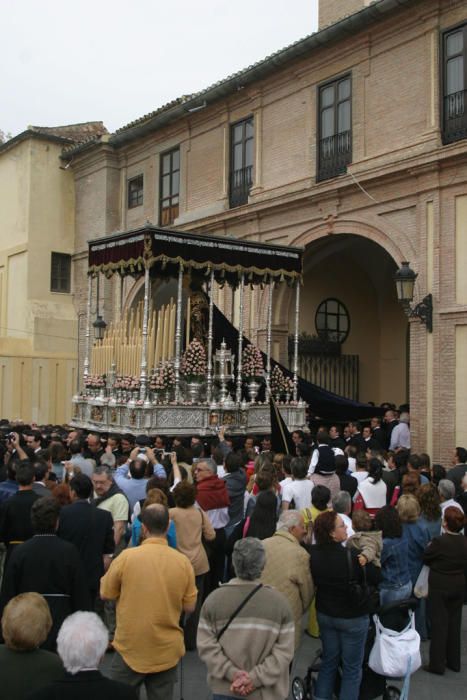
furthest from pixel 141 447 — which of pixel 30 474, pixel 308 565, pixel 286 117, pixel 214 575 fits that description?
pixel 286 117

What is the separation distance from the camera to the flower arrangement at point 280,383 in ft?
56.7

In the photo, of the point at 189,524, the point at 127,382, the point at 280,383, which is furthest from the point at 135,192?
the point at 189,524

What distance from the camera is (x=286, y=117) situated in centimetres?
1977

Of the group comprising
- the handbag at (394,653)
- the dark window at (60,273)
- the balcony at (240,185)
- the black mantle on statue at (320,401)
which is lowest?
the handbag at (394,653)

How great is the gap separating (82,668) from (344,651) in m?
2.51

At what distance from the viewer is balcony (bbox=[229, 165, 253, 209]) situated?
21078mm

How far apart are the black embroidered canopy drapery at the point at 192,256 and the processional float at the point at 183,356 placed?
20 millimetres

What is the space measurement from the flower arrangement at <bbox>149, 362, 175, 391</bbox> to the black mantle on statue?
2465 millimetres

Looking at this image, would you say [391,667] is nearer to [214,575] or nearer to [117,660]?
[117,660]

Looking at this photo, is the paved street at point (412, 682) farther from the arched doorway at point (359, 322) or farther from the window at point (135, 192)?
the window at point (135, 192)

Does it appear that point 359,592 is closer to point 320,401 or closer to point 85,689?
point 85,689

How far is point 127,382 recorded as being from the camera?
15.4 meters

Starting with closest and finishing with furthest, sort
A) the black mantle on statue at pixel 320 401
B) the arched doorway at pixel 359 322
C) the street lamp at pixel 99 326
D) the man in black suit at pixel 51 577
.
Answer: the man in black suit at pixel 51 577
the black mantle on statue at pixel 320 401
the street lamp at pixel 99 326
the arched doorway at pixel 359 322

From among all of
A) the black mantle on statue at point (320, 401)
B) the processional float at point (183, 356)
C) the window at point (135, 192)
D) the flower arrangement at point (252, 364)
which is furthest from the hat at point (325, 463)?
the window at point (135, 192)
